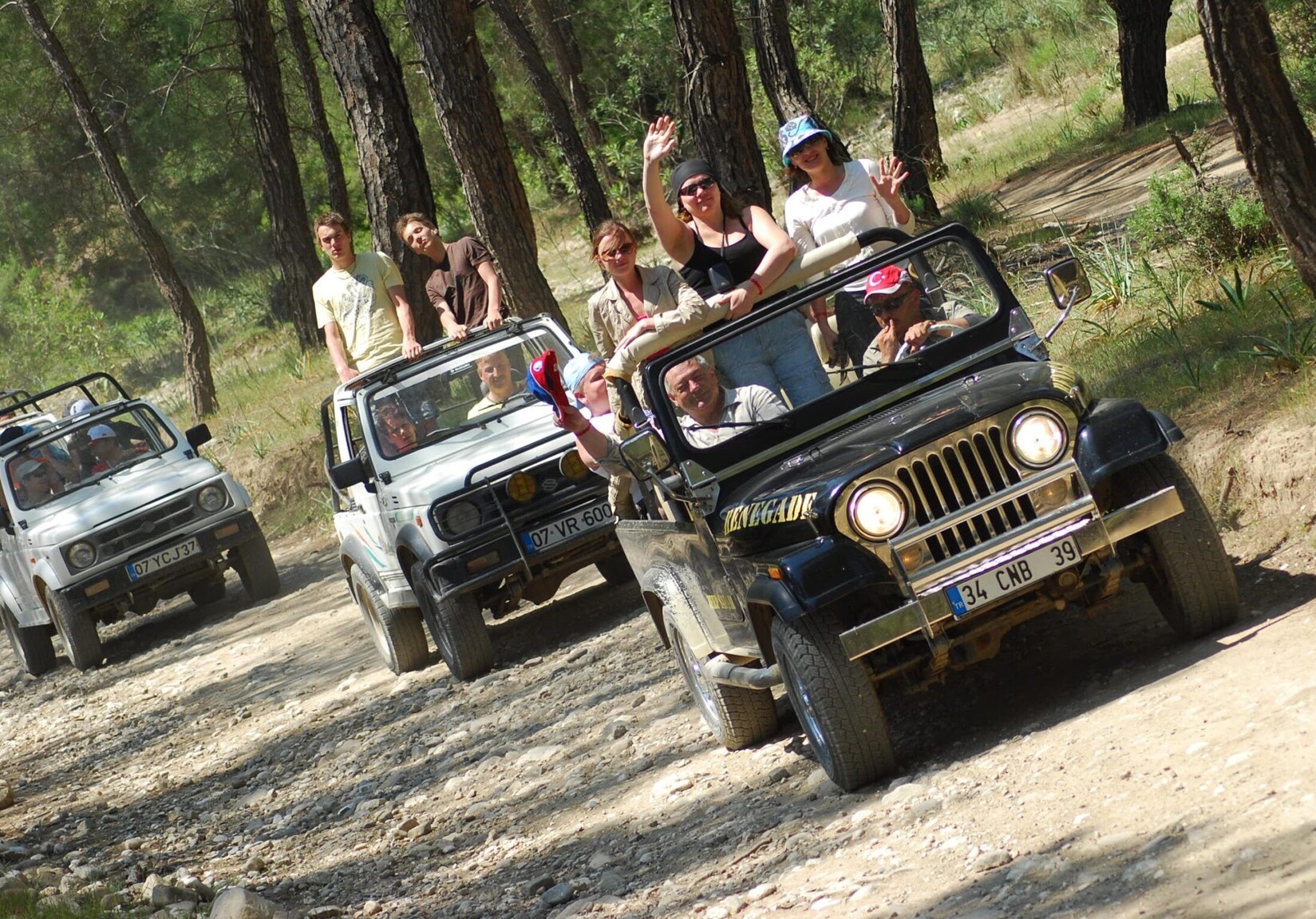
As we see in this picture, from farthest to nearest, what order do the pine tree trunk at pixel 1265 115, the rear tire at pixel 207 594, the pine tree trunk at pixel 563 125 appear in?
the pine tree trunk at pixel 563 125
the rear tire at pixel 207 594
the pine tree trunk at pixel 1265 115

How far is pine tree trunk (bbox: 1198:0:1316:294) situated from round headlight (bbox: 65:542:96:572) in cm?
927

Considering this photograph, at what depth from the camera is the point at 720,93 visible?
1166 centimetres

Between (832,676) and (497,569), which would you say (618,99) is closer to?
(497,569)

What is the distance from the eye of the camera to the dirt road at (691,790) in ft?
13.3

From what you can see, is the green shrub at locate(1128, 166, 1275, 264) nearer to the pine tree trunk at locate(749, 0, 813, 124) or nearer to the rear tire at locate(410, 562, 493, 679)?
the rear tire at locate(410, 562, 493, 679)

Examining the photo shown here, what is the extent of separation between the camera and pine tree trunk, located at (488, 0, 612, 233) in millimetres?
19750

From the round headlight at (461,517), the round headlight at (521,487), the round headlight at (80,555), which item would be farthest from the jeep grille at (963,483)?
the round headlight at (80,555)

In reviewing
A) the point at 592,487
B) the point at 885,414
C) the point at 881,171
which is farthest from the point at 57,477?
the point at 885,414

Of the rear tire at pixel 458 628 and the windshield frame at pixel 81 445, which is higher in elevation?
the windshield frame at pixel 81 445

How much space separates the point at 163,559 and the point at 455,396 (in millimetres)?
4496

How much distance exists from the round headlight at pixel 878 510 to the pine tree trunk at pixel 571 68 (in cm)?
2090

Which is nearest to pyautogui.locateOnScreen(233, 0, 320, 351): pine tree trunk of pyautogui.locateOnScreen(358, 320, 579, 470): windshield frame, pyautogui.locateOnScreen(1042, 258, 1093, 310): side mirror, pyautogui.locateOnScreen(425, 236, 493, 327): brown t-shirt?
pyautogui.locateOnScreen(425, 236, 493, 327): brown t-shirt

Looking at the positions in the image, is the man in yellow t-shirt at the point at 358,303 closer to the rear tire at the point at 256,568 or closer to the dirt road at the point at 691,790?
the dirt road at the point at 691,790

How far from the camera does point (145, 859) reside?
7.18m
